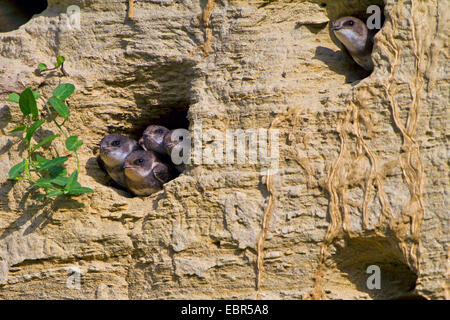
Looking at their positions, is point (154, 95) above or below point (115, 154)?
above

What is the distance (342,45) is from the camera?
4.64 metres

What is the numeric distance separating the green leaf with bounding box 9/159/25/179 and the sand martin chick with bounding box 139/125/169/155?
0.93 m

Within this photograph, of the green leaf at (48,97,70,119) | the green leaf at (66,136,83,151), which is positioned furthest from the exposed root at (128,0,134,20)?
the green leaf at (66,136,83,151)

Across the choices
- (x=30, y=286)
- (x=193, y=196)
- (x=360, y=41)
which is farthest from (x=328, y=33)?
(x=30, y=286)

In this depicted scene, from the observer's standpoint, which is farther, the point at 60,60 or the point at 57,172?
the point at 60,60

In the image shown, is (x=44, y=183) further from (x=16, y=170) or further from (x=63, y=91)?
(x=63, y=91)

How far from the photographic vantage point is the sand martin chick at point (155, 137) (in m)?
5.11

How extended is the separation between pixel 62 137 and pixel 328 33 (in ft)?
5.99

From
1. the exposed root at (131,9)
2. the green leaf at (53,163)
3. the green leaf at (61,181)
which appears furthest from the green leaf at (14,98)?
the exposed root at (131,9)

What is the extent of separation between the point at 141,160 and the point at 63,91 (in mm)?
691

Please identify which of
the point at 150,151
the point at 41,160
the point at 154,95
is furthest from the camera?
the point at 150,151

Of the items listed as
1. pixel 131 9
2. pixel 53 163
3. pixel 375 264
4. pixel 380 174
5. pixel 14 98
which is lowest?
pixel 375 264

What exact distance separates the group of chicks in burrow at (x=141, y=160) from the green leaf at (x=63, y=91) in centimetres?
44

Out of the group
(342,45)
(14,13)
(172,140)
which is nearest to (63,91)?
(172,140)
